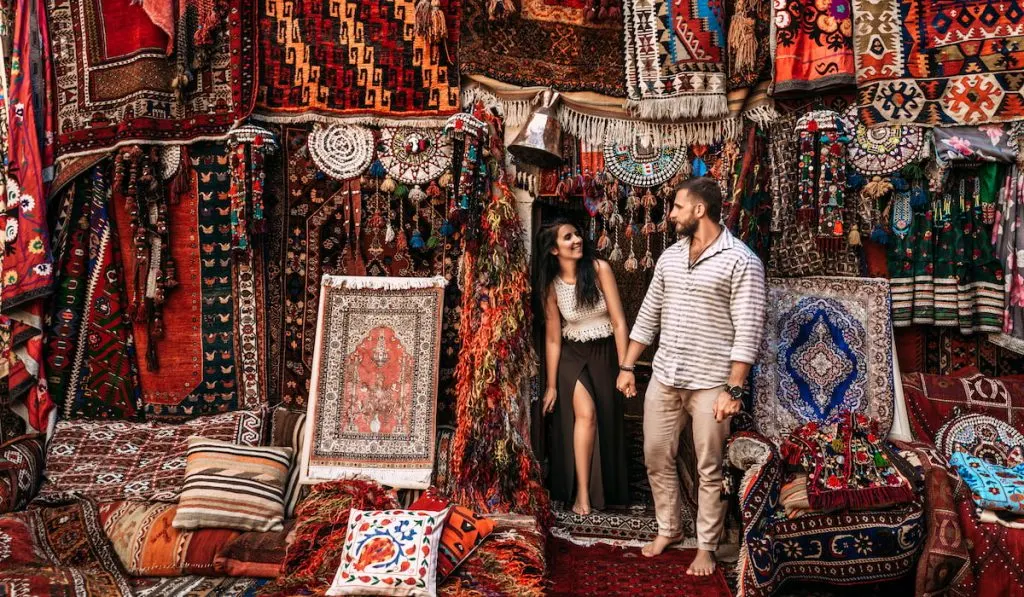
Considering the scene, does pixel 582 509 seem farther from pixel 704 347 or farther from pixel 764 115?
pixel 764 115

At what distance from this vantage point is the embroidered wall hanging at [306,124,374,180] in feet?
16.3

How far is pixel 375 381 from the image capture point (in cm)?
481

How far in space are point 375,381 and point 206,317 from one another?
118cm

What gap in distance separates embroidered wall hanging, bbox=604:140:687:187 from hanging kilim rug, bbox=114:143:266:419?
90.7 inches

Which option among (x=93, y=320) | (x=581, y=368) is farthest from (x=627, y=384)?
(x=93, y=320)

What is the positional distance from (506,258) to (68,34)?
3.12m

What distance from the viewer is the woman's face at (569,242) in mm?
4730

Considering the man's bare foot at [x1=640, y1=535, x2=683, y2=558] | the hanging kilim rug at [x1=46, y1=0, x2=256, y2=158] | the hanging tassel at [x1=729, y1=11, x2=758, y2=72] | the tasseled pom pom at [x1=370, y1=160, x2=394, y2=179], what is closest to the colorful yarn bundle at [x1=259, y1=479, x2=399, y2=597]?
the man's bare foot at [x1=640, y1=535, x2=683, y2=558]

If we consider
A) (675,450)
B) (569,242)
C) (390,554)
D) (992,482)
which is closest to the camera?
(390,554)

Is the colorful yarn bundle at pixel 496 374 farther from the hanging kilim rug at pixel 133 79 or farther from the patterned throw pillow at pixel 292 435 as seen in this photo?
the hanging kilim rug at pixel 133 79

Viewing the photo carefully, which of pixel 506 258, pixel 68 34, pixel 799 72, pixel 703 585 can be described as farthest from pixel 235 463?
pixel 799 72

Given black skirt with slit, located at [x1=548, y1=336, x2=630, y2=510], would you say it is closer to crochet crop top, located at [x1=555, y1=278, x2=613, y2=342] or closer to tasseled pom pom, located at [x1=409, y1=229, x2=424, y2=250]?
crochet crop top, located at [x1=555, y1=278, x2=613, y2=342]

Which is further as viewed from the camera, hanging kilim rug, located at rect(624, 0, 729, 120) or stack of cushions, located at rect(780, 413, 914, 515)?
hanging kilim rug, located at rect(624, 0, 729, 120)

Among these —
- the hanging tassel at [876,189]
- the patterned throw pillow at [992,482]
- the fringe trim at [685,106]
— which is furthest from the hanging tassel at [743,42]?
the patterned throw pillow at [992,482]
